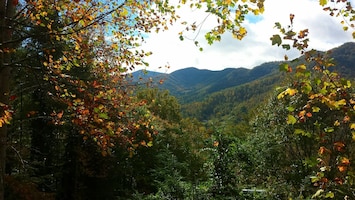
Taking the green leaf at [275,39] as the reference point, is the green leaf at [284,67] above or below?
below

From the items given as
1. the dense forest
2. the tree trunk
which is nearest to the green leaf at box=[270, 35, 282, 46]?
the dense forest

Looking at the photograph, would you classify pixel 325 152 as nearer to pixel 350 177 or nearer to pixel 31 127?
pixel 350 177

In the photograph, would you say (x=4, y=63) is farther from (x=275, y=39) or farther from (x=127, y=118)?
(x=275, y=39)

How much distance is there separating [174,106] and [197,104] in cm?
11197

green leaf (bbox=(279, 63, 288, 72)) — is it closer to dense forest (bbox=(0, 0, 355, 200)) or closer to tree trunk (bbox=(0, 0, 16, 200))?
dense forest (bbox=(0, 0, 355, 200))

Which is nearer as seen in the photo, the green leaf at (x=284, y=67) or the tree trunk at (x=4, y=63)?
the green leaf at (x=284, y=67)

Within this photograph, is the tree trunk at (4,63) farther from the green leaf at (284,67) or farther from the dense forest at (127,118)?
the green leaf at (284,67)

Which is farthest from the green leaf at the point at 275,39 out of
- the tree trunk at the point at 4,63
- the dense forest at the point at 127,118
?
the tree trunk at the point at 4,63

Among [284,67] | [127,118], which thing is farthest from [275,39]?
[127,118]

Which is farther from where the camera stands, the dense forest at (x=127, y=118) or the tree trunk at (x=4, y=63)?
the tree trunk at (x=4, y=63)

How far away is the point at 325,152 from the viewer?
2674 millimetres

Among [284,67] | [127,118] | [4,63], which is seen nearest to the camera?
[284,67]

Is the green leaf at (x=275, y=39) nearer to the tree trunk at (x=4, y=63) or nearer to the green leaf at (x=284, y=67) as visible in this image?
the green leaf at (x=284, y=67)

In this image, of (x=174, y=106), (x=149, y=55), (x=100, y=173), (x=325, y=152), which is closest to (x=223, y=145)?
(x=149, y=55)
